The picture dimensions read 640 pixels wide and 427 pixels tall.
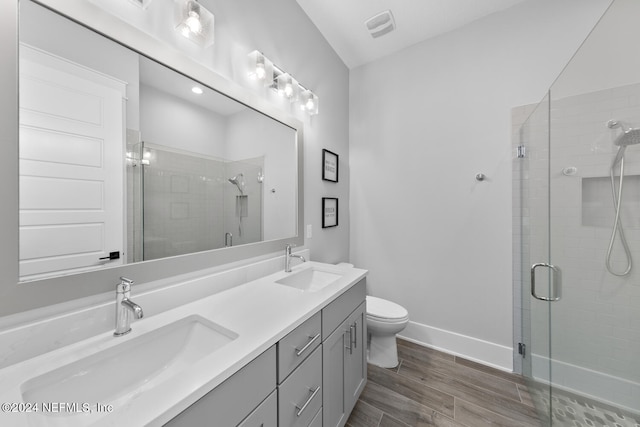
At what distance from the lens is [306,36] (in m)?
1.89

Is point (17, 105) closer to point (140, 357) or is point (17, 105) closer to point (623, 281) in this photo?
point (140, 357)

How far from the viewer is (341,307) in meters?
1.24

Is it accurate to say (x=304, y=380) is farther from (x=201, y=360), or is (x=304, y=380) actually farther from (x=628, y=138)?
(x=628, y=138)

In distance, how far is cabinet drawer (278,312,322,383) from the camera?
82 centimetres

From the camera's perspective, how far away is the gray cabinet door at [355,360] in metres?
1.30

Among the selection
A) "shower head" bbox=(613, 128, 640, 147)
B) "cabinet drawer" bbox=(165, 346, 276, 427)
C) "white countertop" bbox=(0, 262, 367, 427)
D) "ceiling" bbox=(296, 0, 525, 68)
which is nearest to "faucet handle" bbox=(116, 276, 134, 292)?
"white countertop" bbox=(0, 262, 367, 427)

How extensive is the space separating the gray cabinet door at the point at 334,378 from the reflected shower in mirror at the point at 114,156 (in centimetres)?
74

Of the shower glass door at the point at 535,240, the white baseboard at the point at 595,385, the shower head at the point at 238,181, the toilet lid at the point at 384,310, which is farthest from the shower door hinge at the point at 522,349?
the shower head at the point at 238,181

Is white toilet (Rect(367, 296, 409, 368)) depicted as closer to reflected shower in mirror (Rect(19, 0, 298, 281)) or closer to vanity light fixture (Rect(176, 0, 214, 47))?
reflected shower in mirror (Rect(19, 0, 298, 281))

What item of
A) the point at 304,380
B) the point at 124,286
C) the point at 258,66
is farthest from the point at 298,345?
the point at 258,66

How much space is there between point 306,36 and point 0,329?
2.28 m

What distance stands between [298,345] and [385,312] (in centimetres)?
114

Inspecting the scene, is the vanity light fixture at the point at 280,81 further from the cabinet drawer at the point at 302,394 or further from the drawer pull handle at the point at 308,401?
the drawer pull handle at the point at 308,401

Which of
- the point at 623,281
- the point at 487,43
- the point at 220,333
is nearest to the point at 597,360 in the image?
the point at 623,281
